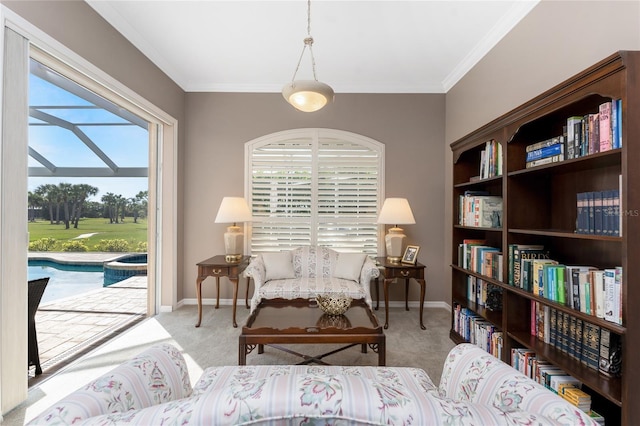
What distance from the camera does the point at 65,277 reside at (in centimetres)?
304

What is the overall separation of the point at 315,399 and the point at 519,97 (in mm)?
3020

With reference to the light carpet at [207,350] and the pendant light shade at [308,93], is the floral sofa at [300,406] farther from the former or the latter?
the pendant light shade at [308,93]

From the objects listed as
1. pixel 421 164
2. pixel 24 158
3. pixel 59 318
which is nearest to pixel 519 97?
pixel 421 164

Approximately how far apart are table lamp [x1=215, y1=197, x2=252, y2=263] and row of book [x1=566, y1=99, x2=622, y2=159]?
10.0 feet

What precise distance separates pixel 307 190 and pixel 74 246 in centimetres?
263

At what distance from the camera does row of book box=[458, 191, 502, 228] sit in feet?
8.37

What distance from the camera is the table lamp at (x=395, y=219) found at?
3.49 m

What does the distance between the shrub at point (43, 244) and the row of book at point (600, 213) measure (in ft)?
12.6

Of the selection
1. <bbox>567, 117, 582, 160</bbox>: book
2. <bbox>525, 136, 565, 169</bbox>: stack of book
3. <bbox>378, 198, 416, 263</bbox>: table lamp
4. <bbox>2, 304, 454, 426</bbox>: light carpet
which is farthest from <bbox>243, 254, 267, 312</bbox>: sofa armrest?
<bbox>567, 117, 582, 160</bbox>: book

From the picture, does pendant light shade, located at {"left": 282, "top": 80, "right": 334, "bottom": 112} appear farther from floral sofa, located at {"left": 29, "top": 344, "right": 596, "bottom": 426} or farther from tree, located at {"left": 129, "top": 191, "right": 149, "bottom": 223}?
tree, located at {"left": 129, "top": 191, "right": 149, "bottom": 223}

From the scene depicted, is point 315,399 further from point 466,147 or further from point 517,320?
point 466,147

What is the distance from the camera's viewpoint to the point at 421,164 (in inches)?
161

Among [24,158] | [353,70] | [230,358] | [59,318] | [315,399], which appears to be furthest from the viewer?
[353,70]

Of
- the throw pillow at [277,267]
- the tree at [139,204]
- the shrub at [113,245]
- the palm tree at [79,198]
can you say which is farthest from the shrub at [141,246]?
the throw pillow at [277,267]
